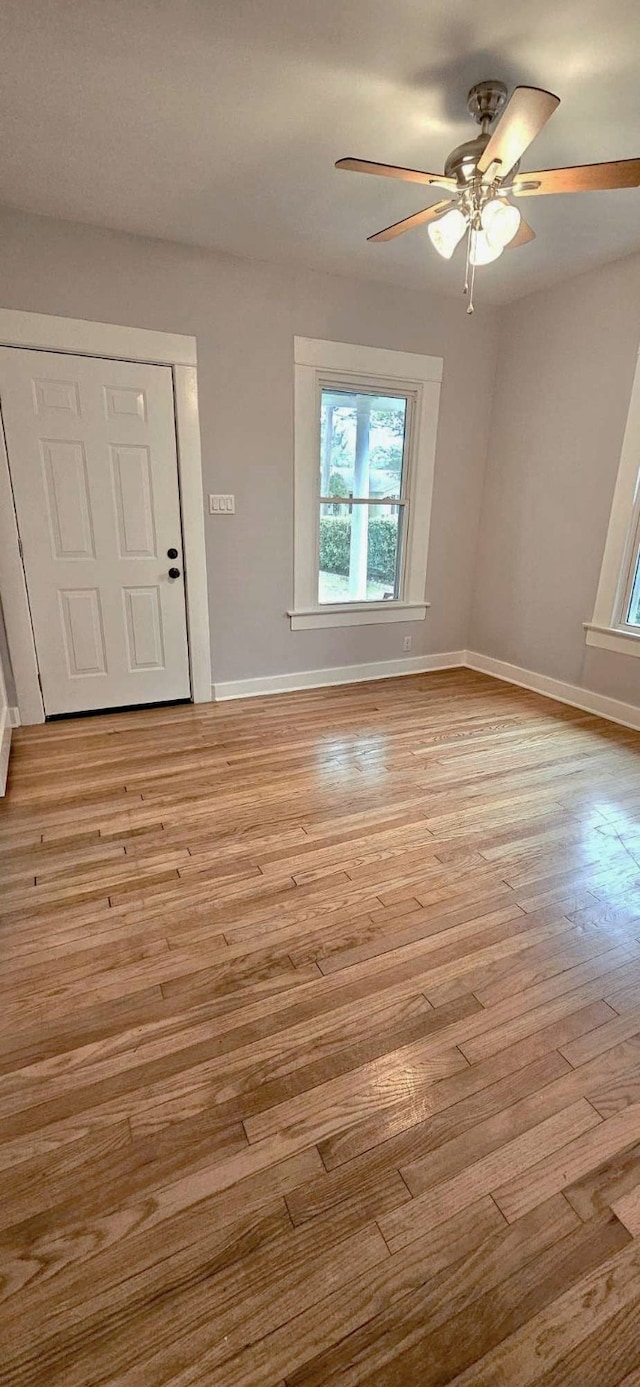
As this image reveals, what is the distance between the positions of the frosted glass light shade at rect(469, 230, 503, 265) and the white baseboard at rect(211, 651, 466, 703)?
8.49 ft

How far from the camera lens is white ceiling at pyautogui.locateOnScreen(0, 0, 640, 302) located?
64.1 inches

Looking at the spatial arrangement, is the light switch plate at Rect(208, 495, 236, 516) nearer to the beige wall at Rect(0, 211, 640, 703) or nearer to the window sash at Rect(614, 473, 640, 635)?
the beige wall at Rect(0, 211, 640, 703)

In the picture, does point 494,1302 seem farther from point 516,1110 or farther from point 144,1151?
point 144,1151

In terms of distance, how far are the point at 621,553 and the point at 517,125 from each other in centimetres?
242

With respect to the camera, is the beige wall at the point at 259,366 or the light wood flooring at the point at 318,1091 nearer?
the light wood flooring at the point at 318,1091

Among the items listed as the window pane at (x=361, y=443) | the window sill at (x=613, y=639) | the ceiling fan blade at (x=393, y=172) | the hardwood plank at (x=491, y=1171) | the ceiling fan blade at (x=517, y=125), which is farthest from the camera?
the window pane at (x=361, y=443)

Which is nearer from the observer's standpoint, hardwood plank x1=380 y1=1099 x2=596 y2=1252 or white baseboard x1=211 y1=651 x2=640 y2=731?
hardwood plank x1=380 y1=1099 x2=596 y2=1252

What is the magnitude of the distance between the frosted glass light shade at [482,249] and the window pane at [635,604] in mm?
2062

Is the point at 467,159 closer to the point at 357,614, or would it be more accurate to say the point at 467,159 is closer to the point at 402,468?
the point at 402,468

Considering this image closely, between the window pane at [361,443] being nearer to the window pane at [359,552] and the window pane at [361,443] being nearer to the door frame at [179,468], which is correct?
the window pane at [359,552]

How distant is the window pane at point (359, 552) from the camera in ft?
13.0

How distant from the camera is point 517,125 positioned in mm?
1517

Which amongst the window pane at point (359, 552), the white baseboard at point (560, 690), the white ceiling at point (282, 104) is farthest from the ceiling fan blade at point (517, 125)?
the white baseboard at point (560, 690)

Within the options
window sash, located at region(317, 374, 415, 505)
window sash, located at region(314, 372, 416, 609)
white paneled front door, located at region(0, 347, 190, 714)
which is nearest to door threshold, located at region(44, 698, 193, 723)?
white paneled front door, located at region(0, 347, 190, 714)
